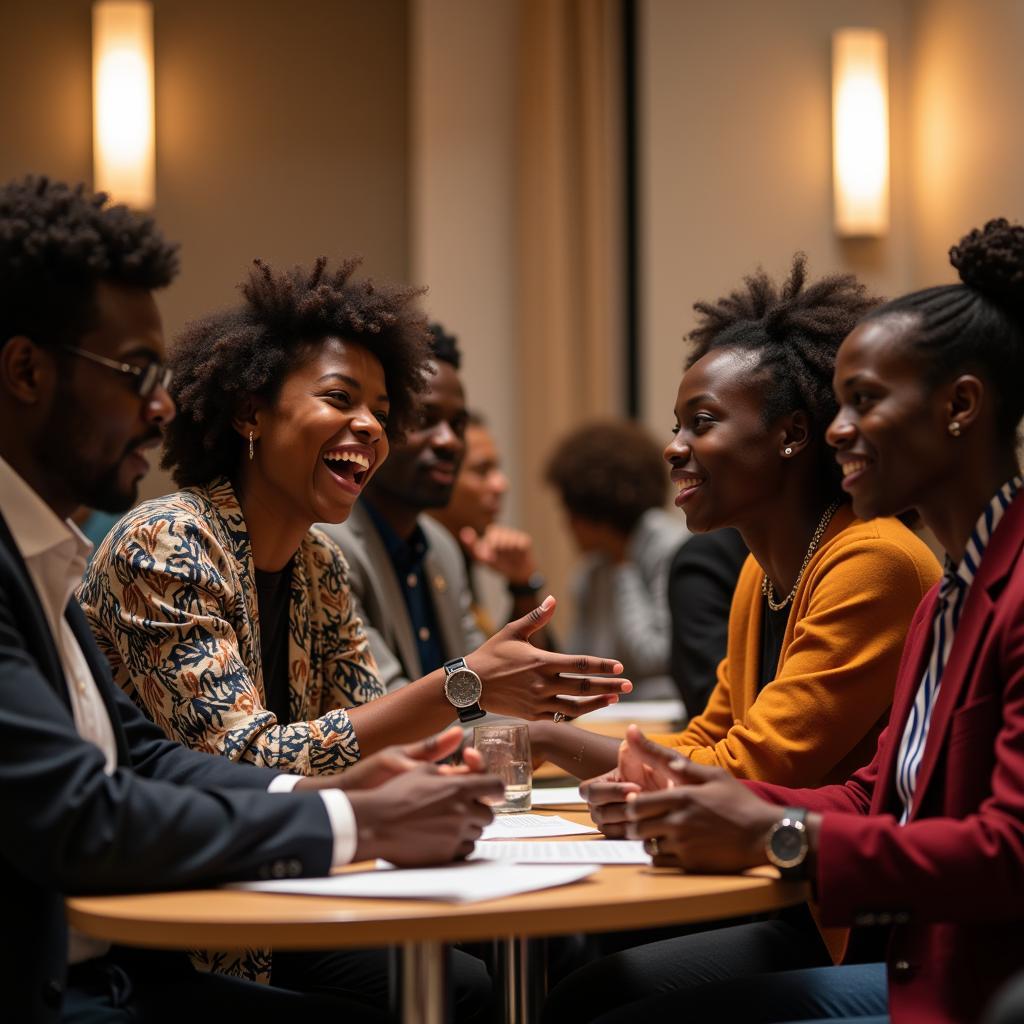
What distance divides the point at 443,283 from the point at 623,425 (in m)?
0.97

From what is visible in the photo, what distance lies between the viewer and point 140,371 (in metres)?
1.80

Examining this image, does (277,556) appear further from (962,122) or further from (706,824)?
(962,122)

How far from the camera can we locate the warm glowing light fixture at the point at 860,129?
5555 mm

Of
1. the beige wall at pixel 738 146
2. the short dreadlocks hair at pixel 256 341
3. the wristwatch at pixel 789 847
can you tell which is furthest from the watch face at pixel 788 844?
the beige wall at pixel 738 146

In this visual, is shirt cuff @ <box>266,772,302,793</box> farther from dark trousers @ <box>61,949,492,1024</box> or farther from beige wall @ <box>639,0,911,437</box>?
beige wall @ <box>639,0,911,437</box>

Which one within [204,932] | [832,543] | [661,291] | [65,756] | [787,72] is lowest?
[204,932]

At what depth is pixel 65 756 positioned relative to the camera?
5.14ft

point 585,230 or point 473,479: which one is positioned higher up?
point 585,230

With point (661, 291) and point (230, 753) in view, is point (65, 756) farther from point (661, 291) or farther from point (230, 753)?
point (661, 291)

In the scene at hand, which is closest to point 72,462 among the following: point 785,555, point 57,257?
point 57,257

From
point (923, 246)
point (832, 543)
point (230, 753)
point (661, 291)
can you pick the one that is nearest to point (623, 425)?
point (661, 291)

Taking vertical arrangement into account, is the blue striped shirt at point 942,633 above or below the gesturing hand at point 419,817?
above

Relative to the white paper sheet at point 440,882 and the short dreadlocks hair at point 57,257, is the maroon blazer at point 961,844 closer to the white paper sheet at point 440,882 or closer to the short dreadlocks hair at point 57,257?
the white paper sheet at point 440,882

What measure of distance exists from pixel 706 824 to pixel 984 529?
0.51m
